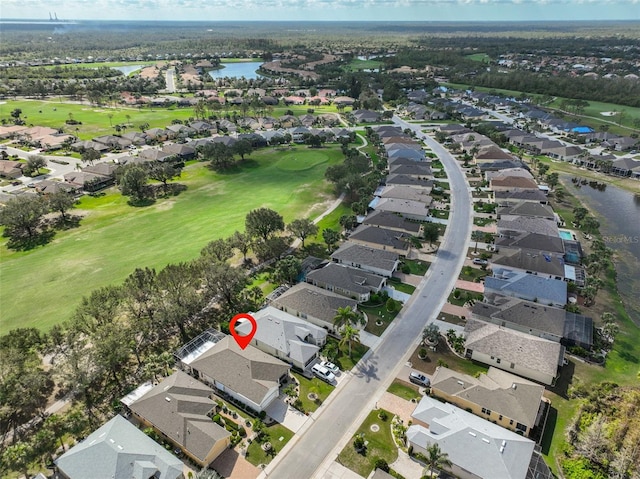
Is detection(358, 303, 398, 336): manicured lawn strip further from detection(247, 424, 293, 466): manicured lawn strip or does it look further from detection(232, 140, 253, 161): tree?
detection(232, 140, 253, 161): tree

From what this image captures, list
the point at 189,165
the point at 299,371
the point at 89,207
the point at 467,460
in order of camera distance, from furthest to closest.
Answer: the point at 189,165
the point at 89,207
the point at 299,371
the point at 467,460

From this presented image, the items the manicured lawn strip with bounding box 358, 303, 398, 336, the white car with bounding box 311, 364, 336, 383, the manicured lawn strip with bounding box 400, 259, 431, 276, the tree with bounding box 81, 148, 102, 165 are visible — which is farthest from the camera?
the tree with bounding box 81, 148, 102, 165

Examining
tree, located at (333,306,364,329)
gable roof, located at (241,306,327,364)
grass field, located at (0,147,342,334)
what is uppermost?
tree, located at (333,306,364,329)

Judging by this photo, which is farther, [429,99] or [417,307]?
[429,99]

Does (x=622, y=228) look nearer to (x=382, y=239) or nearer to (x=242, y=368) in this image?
(x=382, y=239)

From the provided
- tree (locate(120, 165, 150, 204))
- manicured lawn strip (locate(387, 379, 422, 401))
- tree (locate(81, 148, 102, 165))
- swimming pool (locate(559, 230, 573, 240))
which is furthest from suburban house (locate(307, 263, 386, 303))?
tree (locate(81, 148, 102, 165))

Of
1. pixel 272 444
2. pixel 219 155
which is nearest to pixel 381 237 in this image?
pixel 272 444

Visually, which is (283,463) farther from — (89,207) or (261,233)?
(89,207)

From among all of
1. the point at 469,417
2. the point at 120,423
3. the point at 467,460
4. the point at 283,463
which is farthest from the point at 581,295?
the point at 120,423
